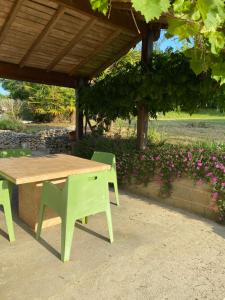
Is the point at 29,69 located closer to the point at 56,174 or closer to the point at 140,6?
the point at 56,174

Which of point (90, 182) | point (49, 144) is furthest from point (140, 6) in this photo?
point (49, 144)

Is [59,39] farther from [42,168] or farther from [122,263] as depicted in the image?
[122,263]

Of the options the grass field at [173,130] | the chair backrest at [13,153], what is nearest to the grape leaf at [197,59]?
the chair backrest at [13,153]

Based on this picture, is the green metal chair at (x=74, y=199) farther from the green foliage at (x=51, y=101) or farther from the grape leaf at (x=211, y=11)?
the green foliage at (x=51, y=101)

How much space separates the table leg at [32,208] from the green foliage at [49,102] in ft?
43.5

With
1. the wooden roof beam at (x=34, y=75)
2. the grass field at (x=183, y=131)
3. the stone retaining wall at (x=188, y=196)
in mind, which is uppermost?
the wooden roof beam at (x=34, y=75)

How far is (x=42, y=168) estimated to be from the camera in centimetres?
356

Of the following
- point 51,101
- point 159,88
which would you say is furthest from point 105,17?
point 51,101

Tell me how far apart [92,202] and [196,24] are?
7.19 feet

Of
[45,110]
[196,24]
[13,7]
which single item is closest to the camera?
[196,24]

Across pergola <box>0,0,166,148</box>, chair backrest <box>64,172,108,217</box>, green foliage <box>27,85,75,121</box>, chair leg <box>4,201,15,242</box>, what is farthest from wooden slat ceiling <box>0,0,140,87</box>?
green foliage <box>27,85,75,121</box>

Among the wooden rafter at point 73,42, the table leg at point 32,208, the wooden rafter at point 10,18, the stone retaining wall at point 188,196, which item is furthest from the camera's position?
the wooden rafter at point 73,42

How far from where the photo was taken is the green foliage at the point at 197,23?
1.13m

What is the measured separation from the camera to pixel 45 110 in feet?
56.6
